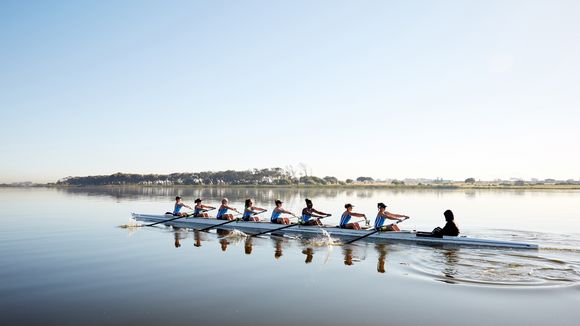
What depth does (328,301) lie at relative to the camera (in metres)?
9.24

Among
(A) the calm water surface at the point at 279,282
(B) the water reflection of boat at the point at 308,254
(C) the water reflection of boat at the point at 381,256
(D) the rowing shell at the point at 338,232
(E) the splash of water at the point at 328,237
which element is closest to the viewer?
(A) the calm water surface at the point at 279,282

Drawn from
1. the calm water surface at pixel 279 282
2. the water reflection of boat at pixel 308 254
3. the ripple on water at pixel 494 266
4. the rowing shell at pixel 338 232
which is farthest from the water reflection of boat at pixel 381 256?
the water reflection of boat at pixel 308 254

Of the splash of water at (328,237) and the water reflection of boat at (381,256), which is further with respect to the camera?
the splash of water at (328,237)

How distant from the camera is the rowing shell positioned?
15.8 m

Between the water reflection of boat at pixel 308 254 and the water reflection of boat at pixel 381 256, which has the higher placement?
the water reflection of boat at pixel 381 256

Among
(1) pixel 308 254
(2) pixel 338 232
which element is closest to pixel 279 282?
(1) pixel 308 254

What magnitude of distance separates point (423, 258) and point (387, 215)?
3.81 m

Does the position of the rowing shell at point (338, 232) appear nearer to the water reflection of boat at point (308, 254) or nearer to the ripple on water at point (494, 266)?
the ripple on water at point (494, 266)

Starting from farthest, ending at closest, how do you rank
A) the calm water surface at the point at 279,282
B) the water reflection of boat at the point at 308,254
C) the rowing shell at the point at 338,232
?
the rowing shell at the point at 338,232 < the water reflection of boat at the point at 308,254 < the calm water surface at the point at 279,282

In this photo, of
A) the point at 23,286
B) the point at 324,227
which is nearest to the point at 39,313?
the point at 23,286

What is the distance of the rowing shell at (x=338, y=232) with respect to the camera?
15.8 m

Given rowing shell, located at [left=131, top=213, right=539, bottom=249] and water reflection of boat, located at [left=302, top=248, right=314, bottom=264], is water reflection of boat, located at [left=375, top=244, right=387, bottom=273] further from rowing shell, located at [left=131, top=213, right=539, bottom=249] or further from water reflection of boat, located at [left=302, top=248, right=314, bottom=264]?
water reflection of boat, located at [left=302, top=248, right=314, bottom=264]

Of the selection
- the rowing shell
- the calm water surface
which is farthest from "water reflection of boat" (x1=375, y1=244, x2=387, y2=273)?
the rowing shell

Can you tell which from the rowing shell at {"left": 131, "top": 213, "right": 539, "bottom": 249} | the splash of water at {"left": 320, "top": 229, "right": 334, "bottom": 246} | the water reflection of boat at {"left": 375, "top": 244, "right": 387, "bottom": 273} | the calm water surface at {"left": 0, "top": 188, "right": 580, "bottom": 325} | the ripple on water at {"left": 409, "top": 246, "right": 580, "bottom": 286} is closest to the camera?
the calm water surface at {"left": 0, "top": 188, "right": 580, "bottom": 325}
